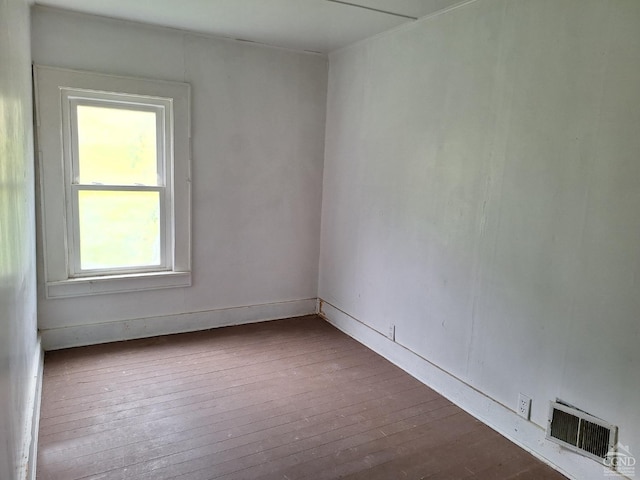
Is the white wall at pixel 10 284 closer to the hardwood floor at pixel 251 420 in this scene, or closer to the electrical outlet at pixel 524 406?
the hardwood floor at pixel 251 420

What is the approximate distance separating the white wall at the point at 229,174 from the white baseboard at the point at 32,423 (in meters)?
0.68

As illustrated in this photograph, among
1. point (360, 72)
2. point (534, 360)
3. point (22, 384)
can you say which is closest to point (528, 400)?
point (534, 360)

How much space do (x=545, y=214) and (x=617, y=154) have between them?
0.43 m

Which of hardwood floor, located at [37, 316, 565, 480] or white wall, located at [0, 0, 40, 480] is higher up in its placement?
white wall, located at [0, 0, 40, 480]

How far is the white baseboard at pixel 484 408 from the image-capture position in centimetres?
216

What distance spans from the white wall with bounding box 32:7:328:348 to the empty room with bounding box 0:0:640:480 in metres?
0.02

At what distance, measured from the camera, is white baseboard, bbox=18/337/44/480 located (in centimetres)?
183

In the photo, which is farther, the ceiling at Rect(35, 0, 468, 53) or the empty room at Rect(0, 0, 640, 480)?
the ceiling at Rect(35, 0, 468, 53)

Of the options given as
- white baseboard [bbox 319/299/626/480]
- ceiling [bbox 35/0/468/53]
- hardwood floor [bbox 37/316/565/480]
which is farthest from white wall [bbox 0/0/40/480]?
white baseboard [bbox 319/299/626/480]

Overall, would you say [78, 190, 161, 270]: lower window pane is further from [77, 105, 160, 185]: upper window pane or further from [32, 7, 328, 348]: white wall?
[32, 7, 328, 348]: white wall

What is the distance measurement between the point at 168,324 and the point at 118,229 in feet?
2.96

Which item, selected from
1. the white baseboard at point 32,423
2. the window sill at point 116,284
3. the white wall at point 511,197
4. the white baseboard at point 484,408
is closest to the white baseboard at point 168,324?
the window sill at point 116,284

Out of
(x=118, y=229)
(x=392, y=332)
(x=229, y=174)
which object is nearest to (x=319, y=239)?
(x=229, y=174)

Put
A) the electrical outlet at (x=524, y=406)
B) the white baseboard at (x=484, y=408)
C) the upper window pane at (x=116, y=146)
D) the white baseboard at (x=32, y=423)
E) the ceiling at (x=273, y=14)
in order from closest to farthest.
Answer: the white baseboard at (x=32, y=423) → the white baseboard at (x=484, y=408) → the electrical outlet at (x=524, y=406) → the ceiling at (x=273, y=14) → the upper window pane at (x=116, y=146)
